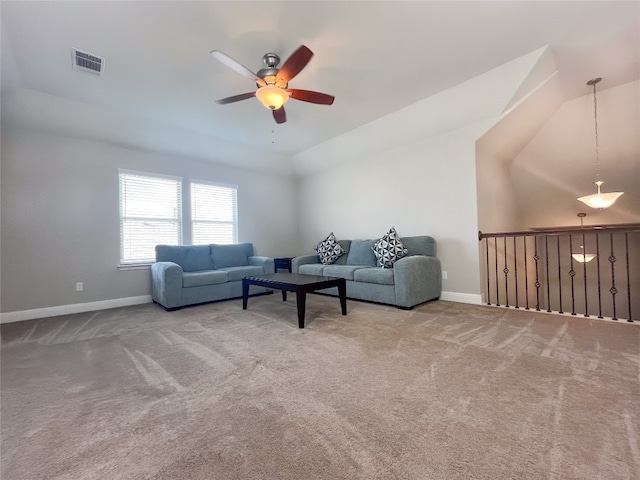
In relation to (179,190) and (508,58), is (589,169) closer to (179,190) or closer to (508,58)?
(508,58)

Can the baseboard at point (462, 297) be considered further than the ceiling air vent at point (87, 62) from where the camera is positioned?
Yes

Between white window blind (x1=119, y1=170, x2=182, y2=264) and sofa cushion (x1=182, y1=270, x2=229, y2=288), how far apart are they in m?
1.09

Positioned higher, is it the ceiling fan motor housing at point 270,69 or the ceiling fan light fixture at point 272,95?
the ceiling fan motor housing at point 270,69

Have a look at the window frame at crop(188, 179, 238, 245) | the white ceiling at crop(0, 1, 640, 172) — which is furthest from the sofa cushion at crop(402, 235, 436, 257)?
the window frame at crop(188, 179, 238, 245)

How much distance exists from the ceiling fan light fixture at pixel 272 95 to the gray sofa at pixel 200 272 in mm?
2634

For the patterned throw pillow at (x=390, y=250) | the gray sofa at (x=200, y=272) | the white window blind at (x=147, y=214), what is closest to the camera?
the gray sofa at (x=200, y=272)

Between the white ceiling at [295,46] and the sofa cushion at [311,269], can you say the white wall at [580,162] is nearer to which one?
the white ceiling at [295,46]

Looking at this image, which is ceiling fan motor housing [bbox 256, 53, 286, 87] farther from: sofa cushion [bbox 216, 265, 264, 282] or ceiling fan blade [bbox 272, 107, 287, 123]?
sofa cushion [bbox 216, 265, 264, 282]

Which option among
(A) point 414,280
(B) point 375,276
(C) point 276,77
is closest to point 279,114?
(C) point 276,77

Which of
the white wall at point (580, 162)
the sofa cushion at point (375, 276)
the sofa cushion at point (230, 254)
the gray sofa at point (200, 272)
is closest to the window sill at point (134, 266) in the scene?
the gray sofa at point (200, 272)

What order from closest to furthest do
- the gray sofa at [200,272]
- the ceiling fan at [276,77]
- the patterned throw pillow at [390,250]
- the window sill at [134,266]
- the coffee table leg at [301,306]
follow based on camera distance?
the ceiling fan at [276,77]
the coffee table leg at [301,306]
the gray sofa at [200,272]
the patterned throw pillow at [390,250]
the window sill at [134,266]

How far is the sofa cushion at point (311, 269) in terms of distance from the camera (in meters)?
4.85

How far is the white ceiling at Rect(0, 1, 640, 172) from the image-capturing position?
7.61 feet

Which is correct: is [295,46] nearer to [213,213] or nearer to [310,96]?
[310,96]
